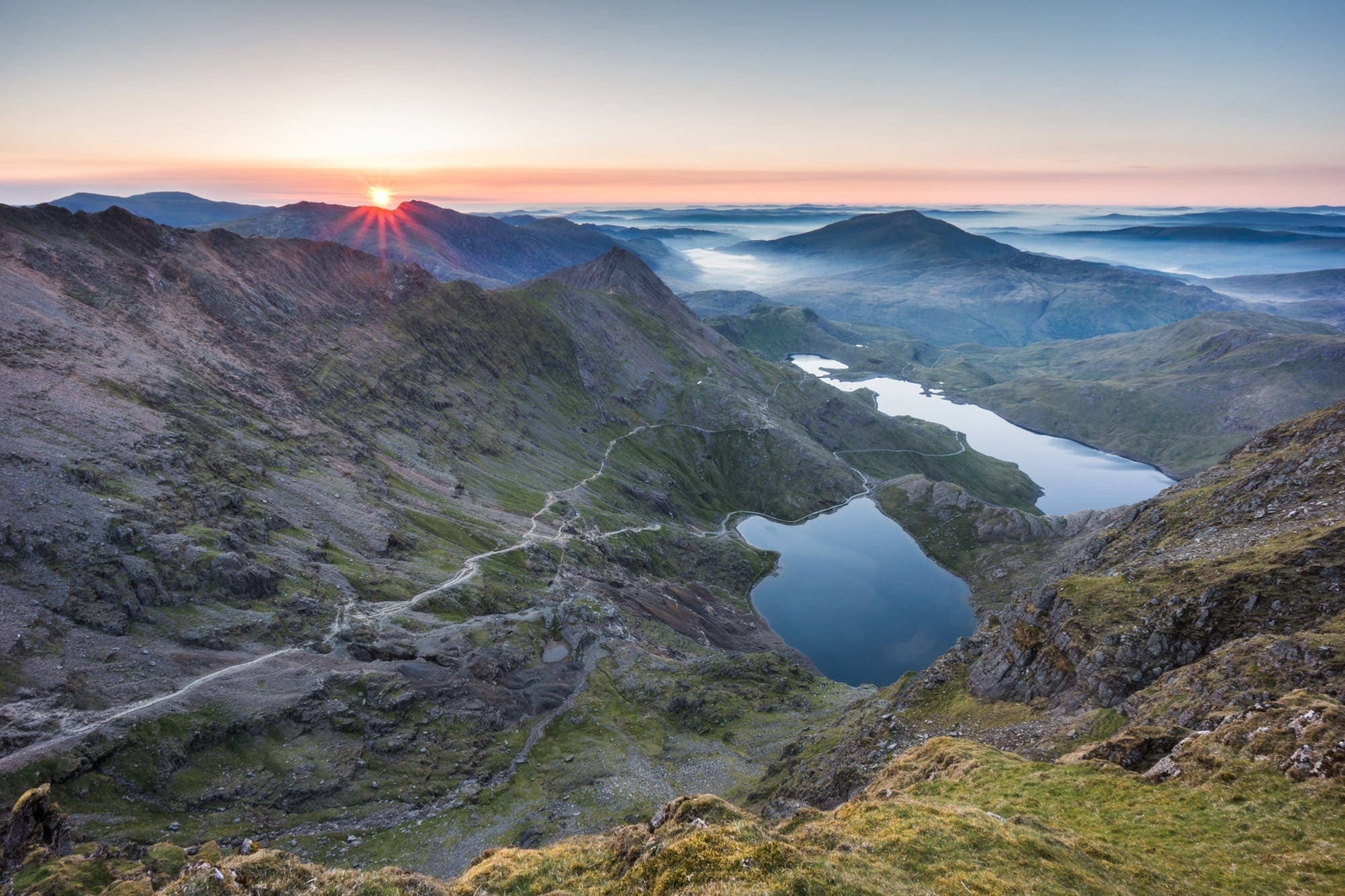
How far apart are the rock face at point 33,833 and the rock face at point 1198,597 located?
70296 millimetres

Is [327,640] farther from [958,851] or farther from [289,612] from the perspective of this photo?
[958,851]

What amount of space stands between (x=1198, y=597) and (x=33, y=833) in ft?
274

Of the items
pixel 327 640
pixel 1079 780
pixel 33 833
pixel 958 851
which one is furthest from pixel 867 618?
pixel 33 833

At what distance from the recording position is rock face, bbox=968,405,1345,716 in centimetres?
4678

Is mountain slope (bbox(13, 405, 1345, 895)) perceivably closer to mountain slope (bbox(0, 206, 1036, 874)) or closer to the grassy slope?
the grassy slope

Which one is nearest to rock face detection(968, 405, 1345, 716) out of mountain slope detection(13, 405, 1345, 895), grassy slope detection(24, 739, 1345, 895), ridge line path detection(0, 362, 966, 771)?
mountain slope detection(13, 405, 1345, 895)

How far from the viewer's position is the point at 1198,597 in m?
51.2

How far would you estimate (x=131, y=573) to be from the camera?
73188mm

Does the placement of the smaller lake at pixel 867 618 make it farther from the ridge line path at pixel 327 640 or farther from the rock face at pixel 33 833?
the rock face at pixel 33 833

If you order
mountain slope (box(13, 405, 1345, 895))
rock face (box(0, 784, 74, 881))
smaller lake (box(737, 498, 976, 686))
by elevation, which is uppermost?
mountain slope (box(13, 405, 1345, 895))

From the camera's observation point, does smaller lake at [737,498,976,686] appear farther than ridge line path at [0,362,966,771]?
Yes

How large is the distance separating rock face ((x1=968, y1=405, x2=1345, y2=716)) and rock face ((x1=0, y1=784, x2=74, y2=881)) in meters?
70.3

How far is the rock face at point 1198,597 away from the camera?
46.8 m

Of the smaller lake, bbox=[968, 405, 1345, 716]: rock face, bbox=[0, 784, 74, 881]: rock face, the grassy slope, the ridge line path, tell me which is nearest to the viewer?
the grassy slope
